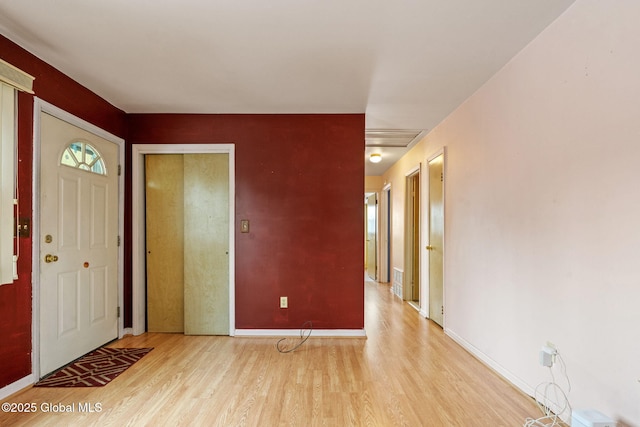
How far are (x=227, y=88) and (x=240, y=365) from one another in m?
2.40

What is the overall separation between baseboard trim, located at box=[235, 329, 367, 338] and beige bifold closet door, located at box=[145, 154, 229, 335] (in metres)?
0.25

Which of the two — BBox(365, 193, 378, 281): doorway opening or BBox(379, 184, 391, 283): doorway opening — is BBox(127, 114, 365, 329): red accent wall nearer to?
BBox(379, 184, 391, 283): doorway opening

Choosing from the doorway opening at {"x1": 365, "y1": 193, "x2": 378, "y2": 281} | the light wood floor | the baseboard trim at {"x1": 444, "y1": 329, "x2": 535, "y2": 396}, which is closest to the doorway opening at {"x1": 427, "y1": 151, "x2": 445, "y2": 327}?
the baseboard trim at {"x1": 444, "y1": 329, "x2": 535, "y2": 396}

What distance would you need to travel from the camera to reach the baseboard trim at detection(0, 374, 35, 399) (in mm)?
2107

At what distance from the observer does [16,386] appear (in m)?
2.19

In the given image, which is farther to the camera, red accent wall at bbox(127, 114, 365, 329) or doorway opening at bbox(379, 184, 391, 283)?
doorway opening at bbox(379, 184, 391, 283)

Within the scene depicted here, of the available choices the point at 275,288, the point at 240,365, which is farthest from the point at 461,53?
the point at 240,365

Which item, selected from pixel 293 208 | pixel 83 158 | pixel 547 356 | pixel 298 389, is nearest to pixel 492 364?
pixel 547 356

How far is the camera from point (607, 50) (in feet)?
5.26

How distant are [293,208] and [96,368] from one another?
86.1 inches

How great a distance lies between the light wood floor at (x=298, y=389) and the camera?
6.45 ft

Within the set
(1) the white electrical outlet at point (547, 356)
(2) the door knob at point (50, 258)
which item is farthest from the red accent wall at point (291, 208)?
(1) the white electrical outlet at point (547, 356)

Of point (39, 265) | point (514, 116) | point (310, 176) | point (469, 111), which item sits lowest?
point (39, 265)

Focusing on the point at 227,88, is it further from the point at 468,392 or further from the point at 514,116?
the point at 468,392
